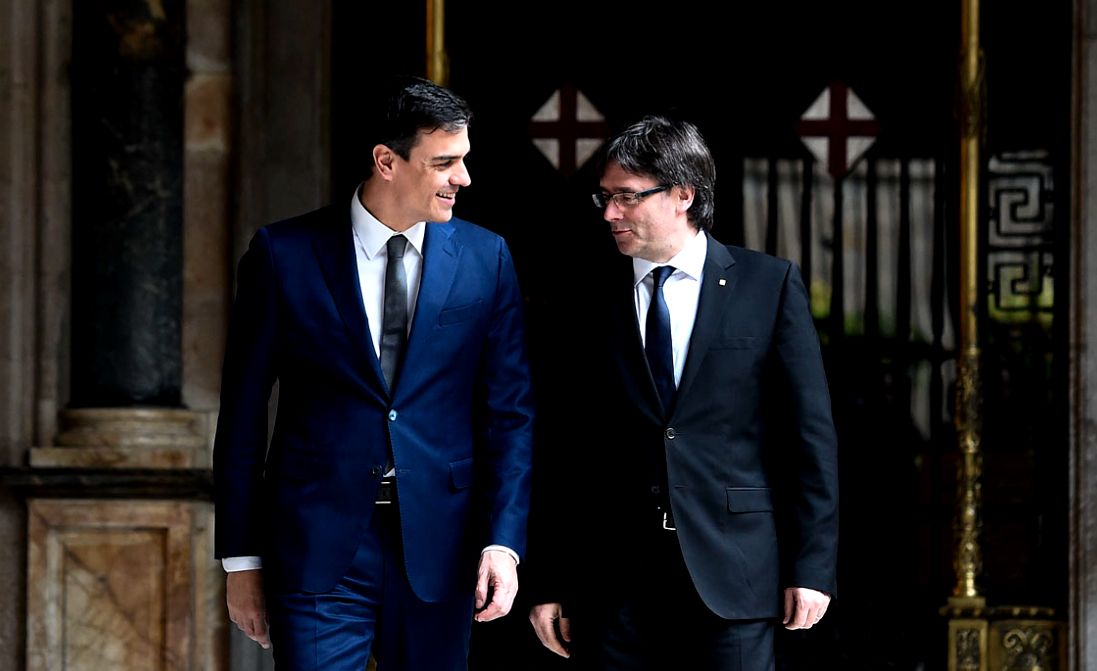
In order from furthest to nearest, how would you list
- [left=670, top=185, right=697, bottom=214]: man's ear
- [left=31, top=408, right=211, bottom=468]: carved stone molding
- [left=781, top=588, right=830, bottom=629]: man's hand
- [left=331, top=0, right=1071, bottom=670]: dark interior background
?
[left=331, top=0, right=1071, bottom=670]: dark interior background → [left=31, top=408, right=211, bottom=468]: carved stone molding → [left=670, top=185, right=697, bottom=214]: man's ear → [left=781, top=588, right=830, bottom=629]: man's hand

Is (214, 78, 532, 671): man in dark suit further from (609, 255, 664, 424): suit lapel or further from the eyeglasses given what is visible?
the eyeglasses

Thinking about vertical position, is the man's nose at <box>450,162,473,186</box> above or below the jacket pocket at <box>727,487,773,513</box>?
above

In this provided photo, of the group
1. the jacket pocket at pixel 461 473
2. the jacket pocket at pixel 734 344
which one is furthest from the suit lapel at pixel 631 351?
the jacket pocket at pixel 461 473

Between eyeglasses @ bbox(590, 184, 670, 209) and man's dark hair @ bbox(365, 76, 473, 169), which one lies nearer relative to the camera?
man's dark hair @ bbox(365, 76, 473, 169)

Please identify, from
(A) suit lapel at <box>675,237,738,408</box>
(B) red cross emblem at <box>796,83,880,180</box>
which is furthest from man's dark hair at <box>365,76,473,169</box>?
(B) red cross emblem at <box>796,83,880,180</box>

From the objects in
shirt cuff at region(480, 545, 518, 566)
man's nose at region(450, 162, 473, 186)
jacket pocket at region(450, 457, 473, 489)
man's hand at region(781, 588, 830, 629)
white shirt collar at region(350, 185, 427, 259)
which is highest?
man's nose at region(450, 162, 473, 186)

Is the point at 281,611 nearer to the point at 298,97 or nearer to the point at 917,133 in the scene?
the point at 298,97

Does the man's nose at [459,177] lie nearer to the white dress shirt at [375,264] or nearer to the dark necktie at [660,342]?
the white dress shirt at [375,264]

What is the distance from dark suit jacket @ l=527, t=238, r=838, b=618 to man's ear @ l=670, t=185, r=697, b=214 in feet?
0.43

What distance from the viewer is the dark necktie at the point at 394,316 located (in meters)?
3.86

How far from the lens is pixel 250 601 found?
12.8ft

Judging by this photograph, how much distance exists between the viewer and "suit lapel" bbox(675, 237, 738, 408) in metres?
3.90

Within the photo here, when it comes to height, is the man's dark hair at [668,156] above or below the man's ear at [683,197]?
above

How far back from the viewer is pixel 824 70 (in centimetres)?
643
